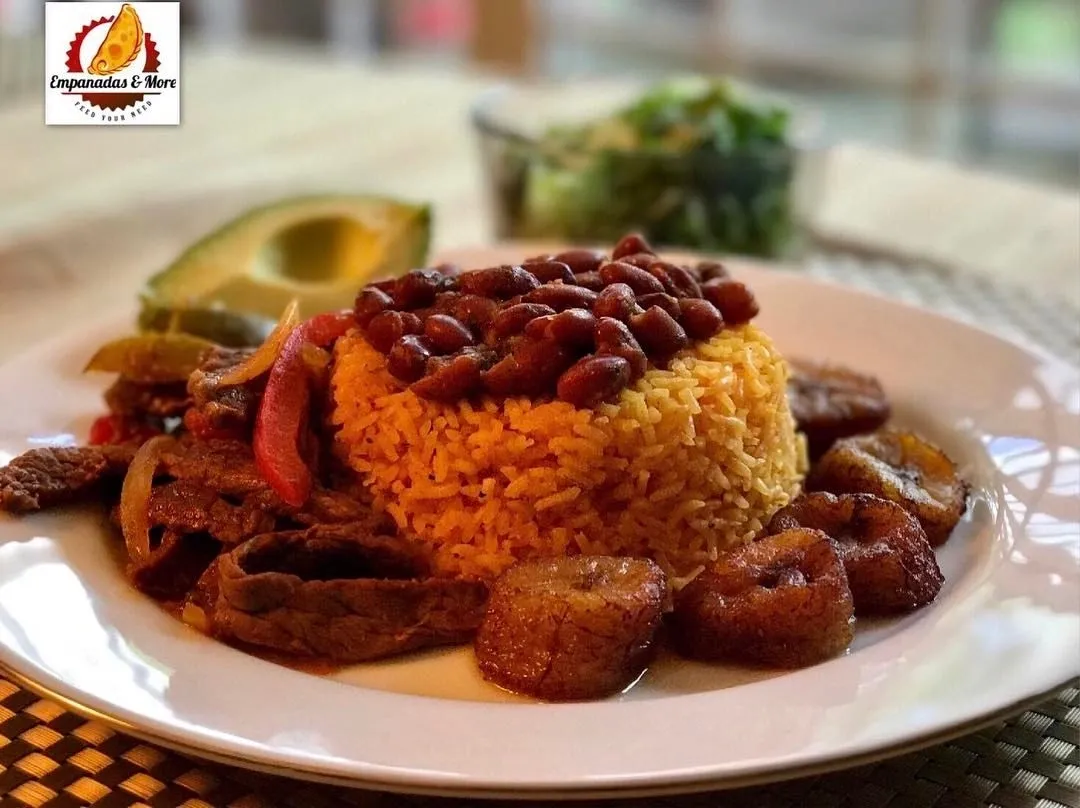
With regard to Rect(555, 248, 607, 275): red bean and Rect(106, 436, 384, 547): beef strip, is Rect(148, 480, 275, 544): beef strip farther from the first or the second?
Rect(555, 248, 607, 275): red bean

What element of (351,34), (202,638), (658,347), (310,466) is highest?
(351,34)

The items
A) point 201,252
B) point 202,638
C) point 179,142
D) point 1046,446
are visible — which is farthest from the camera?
point 179,142

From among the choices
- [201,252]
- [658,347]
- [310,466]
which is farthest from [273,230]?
[658,347]

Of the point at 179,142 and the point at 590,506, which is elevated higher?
the point at 179,142

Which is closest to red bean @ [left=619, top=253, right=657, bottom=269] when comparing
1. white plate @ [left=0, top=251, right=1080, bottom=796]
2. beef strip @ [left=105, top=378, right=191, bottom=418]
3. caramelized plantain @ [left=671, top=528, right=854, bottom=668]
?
caramelized plantain @ [left=671, top=528, right=854, bottom=668]

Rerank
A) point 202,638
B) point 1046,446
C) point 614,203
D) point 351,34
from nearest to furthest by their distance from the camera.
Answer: point 202,638, point 1046,446, point 614,203, point 351,34

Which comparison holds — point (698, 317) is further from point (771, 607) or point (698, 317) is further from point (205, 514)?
point (205, 514)

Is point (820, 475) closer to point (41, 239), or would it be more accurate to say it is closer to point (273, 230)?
point (273, 230)
